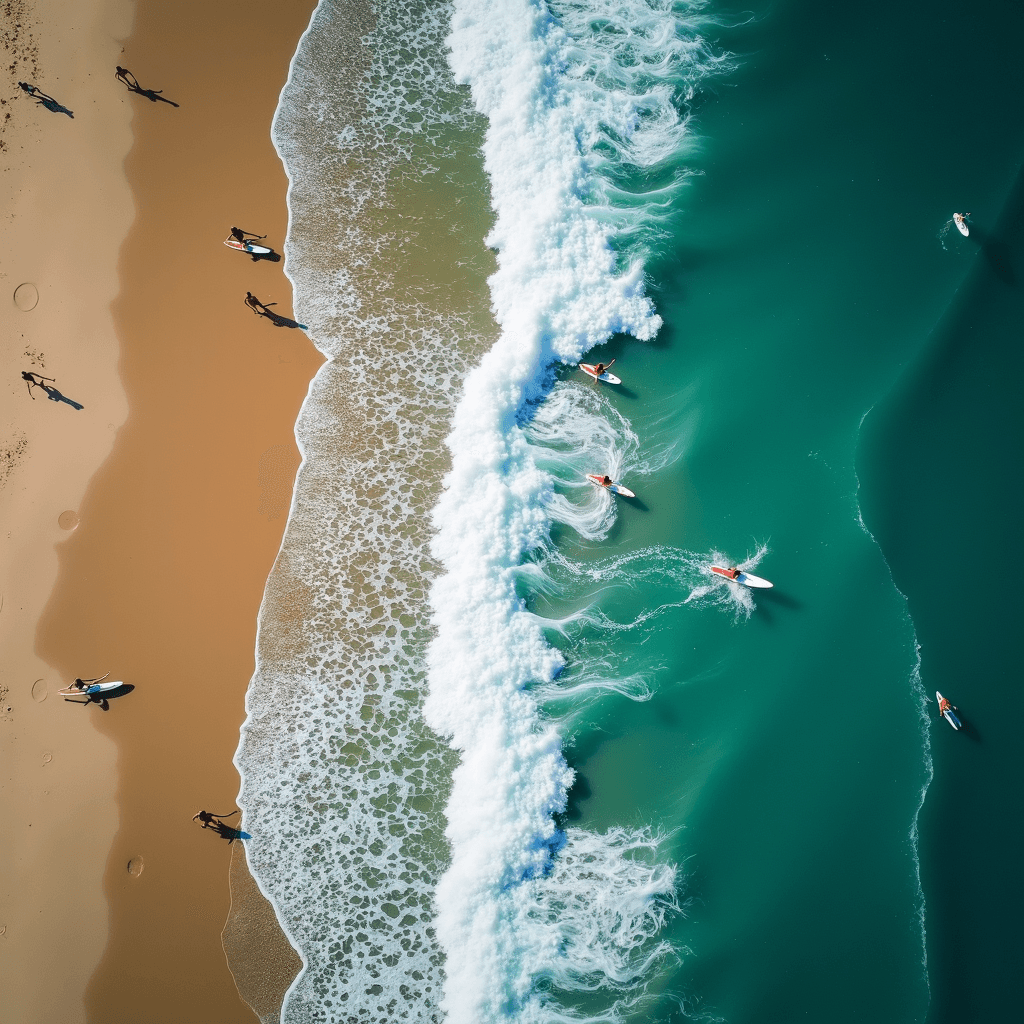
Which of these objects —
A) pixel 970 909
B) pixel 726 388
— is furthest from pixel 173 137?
pixel 970 909

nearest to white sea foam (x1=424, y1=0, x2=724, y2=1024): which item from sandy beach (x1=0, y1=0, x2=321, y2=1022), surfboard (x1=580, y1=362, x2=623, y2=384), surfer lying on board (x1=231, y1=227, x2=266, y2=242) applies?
surfboard (x1=580, y1=362, x2=623, y2=384)

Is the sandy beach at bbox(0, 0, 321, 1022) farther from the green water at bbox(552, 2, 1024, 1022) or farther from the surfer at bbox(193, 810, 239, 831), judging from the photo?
the green water at bbox(552, 2, 1024, 1022)

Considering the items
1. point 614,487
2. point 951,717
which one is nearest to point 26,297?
point 614,487

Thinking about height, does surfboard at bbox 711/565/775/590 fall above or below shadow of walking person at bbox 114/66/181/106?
below

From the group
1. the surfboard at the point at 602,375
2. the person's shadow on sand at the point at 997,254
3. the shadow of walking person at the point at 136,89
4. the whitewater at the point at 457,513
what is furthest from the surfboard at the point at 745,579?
the shadow of walking person at the point at 136,89

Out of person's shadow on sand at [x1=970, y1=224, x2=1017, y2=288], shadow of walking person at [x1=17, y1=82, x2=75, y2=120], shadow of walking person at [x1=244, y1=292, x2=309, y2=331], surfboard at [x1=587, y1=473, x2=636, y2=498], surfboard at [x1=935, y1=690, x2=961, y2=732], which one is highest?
person's shadow on sand at [x1=970, y1=224, x2=1017, y2=288]

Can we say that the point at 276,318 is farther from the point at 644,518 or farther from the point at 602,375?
the point at 644,518

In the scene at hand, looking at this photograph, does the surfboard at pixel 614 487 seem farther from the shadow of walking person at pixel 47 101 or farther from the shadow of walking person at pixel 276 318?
the shadow of walking person at pixel 47 101
